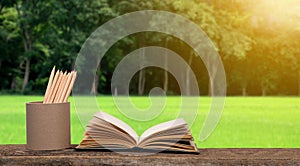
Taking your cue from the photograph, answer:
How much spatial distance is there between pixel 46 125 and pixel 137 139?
463 mm

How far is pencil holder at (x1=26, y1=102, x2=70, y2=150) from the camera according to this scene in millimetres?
2322

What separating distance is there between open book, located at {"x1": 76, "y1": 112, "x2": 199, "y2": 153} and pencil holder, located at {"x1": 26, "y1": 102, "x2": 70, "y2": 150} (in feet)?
0.51

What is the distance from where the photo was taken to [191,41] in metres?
21.3

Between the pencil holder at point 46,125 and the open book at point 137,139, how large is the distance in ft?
0.51

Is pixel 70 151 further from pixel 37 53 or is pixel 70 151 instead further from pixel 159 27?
pixel 37 53

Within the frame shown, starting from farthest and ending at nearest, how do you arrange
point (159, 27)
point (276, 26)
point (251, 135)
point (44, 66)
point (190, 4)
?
point (276, 26) → point (44, 66) → point (190, 4) → point (159, 27) → point (251, 135)

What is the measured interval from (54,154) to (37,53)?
2261 cm

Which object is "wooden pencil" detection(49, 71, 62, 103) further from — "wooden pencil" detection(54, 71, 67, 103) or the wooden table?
the wooden table

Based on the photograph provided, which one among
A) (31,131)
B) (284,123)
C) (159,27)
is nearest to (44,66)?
(159,27)

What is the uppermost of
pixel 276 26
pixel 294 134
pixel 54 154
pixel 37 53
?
pixel 276 26

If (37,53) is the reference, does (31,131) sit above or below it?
below

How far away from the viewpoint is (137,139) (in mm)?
2318

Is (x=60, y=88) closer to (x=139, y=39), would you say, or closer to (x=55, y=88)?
(x=55, y=88)

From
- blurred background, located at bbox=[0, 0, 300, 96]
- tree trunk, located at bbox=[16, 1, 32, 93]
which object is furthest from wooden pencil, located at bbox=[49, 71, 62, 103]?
tree trunk, located at bbox=[16, 1, 32, 93]
